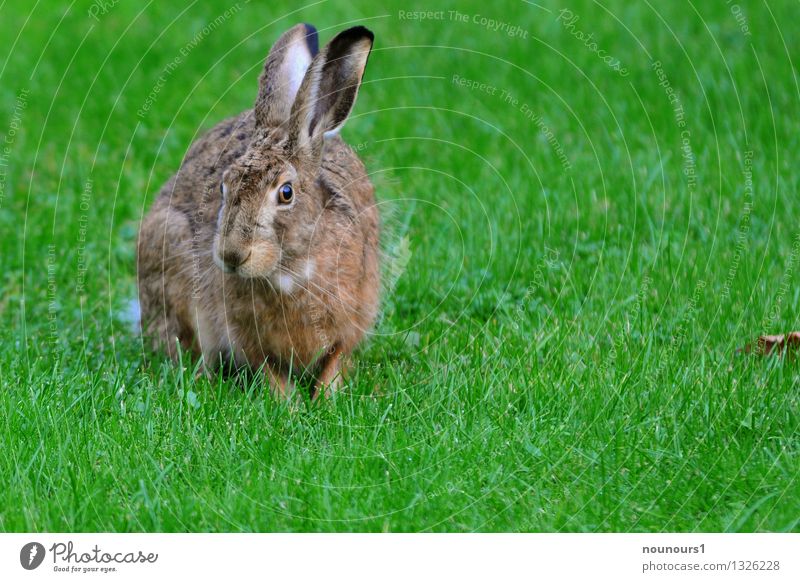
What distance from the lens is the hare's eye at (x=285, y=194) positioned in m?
5.20

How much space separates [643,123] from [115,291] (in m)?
3.76

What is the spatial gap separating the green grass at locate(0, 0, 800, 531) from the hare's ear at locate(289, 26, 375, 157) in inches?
45.3

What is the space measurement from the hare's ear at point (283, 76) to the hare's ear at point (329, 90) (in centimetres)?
12

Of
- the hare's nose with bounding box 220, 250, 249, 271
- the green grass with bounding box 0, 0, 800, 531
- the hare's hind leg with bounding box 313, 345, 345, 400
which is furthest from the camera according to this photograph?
the hare's hind leg with bounding box 313, 345, 345, 400

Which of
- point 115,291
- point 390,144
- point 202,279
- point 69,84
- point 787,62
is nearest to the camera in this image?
point 202,279

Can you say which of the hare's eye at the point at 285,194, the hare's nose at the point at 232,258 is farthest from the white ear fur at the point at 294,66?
the hare's nose at the point at 232,258

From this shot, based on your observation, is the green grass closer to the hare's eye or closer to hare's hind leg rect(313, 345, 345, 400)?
hare's hind leg rect(313, 345, 345, 400)

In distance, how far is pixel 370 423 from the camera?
4969mm

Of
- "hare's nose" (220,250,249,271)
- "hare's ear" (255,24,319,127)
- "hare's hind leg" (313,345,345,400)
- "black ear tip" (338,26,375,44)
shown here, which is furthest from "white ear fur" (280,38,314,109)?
"hare's hind leg" (313,345,345,400)

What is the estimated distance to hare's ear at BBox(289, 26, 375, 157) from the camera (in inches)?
208
